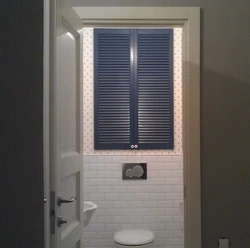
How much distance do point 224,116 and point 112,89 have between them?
65.3 inches

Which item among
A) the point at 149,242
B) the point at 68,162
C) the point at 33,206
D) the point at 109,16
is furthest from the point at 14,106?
the point at 149,242

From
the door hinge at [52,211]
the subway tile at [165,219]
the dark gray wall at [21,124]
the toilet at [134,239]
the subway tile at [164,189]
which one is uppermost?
the dark gray wall at [21,124]

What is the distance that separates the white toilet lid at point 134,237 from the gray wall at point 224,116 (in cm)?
107

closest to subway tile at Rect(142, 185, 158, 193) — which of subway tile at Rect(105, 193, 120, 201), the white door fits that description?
subway tile at Rect(105, 193, 120, 201)

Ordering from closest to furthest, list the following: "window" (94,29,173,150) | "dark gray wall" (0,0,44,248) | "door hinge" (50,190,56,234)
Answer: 1. "dark gray wall" (0,0,44,248)
2. "door hinge" (50,190,56,234)
3. "window" (94,29,173,150)

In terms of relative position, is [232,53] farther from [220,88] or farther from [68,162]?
[68,162]

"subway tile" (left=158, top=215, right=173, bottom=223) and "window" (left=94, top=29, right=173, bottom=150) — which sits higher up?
"window" (left=94, top=29, right=173, bottom=150)

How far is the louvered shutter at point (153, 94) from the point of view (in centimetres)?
348

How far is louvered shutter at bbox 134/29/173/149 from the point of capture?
348cm

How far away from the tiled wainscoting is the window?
186 millimetres

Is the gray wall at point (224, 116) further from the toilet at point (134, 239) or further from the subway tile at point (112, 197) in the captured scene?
the subway tile at point (112, 197)

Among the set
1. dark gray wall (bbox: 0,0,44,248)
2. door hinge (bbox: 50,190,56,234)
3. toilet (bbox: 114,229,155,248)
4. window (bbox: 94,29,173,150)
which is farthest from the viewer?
window (bbox: 94,29,173,150)

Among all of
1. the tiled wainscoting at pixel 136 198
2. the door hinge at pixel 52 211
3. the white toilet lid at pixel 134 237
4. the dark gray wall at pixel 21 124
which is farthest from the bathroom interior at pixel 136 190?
the dark gray wall at pixel 21 124

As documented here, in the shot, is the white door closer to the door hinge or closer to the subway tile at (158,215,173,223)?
the door hinge
